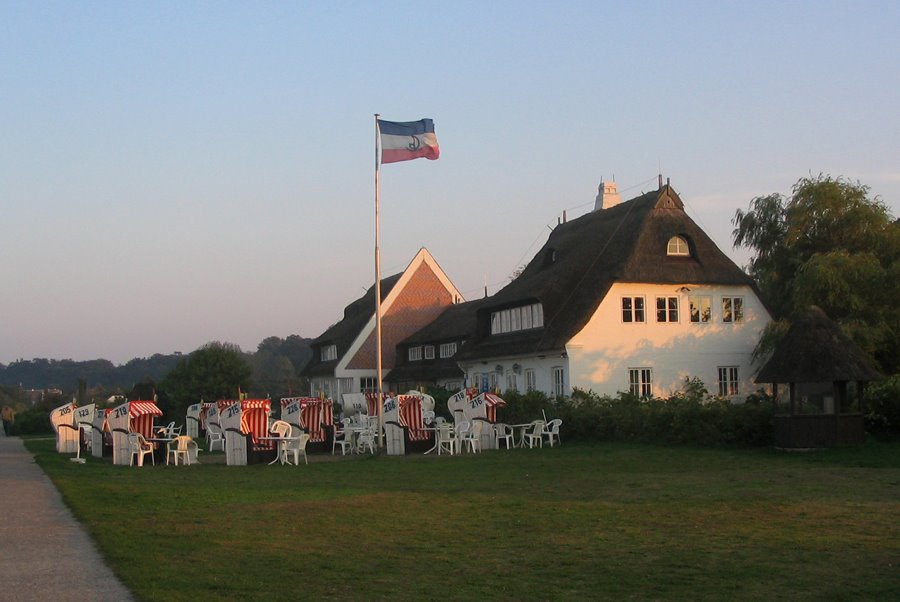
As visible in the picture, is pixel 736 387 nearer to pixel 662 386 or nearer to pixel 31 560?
pixel 662 386

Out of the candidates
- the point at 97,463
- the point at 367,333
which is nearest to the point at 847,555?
the point at 97,463

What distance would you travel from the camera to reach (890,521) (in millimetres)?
12242

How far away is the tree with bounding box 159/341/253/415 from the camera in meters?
57.2

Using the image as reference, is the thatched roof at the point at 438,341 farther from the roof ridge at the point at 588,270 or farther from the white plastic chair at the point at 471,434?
the white plastic chair at the point at 471,434

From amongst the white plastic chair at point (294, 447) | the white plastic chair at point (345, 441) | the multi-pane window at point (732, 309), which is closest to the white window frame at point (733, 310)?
the multi-pane window at point (732, 309)

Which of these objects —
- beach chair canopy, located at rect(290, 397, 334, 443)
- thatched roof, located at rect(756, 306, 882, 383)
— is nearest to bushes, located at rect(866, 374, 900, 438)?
thatched roof, located at rect(756, 306, 882, 383)

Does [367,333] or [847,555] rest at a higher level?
[367,333]

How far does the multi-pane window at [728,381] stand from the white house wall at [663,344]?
0.71ft

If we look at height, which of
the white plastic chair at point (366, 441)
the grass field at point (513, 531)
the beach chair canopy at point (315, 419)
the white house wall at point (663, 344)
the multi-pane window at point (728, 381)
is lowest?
the grass field at point (513, 531)

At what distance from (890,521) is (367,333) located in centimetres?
4948

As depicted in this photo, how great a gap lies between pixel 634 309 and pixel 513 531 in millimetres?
A: 28949

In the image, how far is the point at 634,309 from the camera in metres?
40.3

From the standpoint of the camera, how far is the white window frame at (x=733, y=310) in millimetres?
41781

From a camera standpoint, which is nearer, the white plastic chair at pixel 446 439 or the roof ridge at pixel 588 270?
the white plastic chair at pixel 446 439
